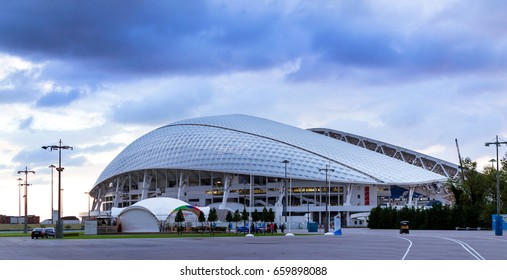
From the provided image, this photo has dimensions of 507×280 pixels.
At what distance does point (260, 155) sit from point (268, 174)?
16.3 ft

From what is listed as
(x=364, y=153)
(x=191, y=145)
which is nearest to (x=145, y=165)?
(x=191, y=145)

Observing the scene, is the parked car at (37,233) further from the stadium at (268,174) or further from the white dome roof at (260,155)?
the white dome roof at (260,155)

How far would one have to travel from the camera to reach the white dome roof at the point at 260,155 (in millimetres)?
130875

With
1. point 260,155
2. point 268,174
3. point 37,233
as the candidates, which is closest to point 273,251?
point 37,233

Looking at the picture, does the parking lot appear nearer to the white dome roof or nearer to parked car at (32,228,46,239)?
parked car at (32,228,46,239)

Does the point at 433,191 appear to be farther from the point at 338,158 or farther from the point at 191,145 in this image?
the point at 191,145

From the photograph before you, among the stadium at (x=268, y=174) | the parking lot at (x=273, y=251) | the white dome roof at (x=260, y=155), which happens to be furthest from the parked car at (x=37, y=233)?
the white dome roof at (x=260, y=155)

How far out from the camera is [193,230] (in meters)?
88.3

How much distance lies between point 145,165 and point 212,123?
17309 millimetres

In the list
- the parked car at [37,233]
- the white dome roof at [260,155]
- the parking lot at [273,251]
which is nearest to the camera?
the parking lot at [273,251]

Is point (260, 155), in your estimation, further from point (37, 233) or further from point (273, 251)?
point (273, 251)

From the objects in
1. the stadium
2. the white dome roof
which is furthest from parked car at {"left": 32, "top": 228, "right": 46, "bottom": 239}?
the white dome roof

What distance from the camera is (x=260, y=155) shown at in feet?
439

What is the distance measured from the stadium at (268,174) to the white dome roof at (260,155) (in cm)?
18
